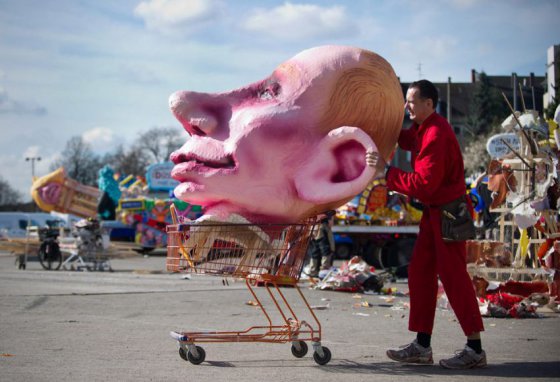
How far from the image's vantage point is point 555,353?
20.0 ft

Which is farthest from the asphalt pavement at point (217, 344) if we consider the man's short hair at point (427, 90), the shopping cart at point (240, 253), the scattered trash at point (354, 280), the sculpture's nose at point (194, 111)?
the man's short hair at point (427, 90)

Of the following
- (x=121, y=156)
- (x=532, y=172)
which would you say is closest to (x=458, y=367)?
(x=532, y=172)

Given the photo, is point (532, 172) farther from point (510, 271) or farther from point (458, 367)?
point (458, 367)

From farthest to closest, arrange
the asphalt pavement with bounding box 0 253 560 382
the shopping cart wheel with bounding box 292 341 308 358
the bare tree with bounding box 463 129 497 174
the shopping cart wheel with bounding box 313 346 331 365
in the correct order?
the bare tree with bounding box 463 129 497 174
the shopping cart wheel with bounding box 292 341 308 358
the shopping cart wheel with bounding box 313 346 331 365
the asphalt pavement with bounding box 0 253 560 382

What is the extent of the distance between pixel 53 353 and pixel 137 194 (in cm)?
2461

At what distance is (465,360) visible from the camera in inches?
209

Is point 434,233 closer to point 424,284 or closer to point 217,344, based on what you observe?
point 424,284

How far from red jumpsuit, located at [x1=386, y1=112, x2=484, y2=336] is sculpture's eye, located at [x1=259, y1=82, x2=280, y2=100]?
1054 millimetres

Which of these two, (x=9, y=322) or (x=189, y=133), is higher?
(x=189, y=133)

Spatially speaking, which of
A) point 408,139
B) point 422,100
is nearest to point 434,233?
point 408,139

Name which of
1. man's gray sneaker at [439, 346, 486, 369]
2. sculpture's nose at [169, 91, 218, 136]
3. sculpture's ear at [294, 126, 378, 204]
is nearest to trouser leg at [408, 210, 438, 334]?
man's gray sneaker at [439, 346, 486, 369]

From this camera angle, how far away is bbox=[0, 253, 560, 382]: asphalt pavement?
16.9 feet

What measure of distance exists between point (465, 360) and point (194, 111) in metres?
2.61

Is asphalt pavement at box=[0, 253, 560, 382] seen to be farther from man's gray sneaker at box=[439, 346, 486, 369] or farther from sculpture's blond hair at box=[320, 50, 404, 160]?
sculpture's blond hair at box=[320, 50, 404, 160]
